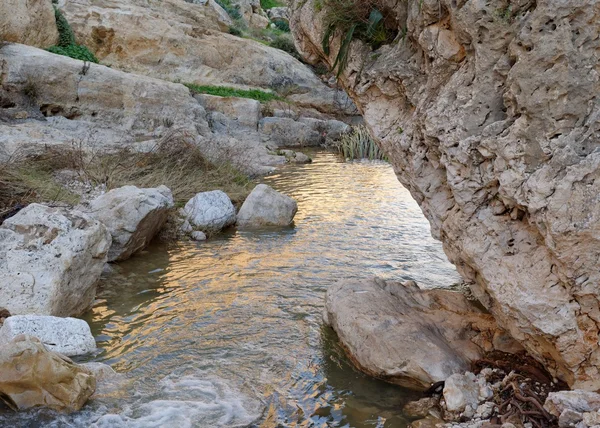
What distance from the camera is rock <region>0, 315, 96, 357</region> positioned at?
15.2 ft

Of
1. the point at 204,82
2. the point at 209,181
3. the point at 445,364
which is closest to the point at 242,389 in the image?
the point at 445,364

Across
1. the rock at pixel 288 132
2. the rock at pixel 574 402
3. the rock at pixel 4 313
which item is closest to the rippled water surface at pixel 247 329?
the rock at pixel 4 313

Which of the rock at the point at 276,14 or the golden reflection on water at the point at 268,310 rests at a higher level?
the rock at the point at 276,14

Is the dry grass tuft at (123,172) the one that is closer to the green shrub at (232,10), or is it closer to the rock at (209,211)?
the rock at (209,211)

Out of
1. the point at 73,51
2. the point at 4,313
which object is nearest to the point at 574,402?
the point at 4,313

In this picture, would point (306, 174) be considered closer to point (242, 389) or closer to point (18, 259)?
Answer: point (18, 259)

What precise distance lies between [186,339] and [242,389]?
1.06 meters

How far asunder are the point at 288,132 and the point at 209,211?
11618mm

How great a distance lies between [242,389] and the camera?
4379 millimetres

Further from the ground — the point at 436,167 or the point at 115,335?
the point at 436,167

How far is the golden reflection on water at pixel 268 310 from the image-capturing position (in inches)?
169

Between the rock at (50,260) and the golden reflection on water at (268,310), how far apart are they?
360 millimetres

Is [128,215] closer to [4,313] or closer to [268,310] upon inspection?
[4,313]

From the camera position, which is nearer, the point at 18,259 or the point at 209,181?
the point at 18,259
